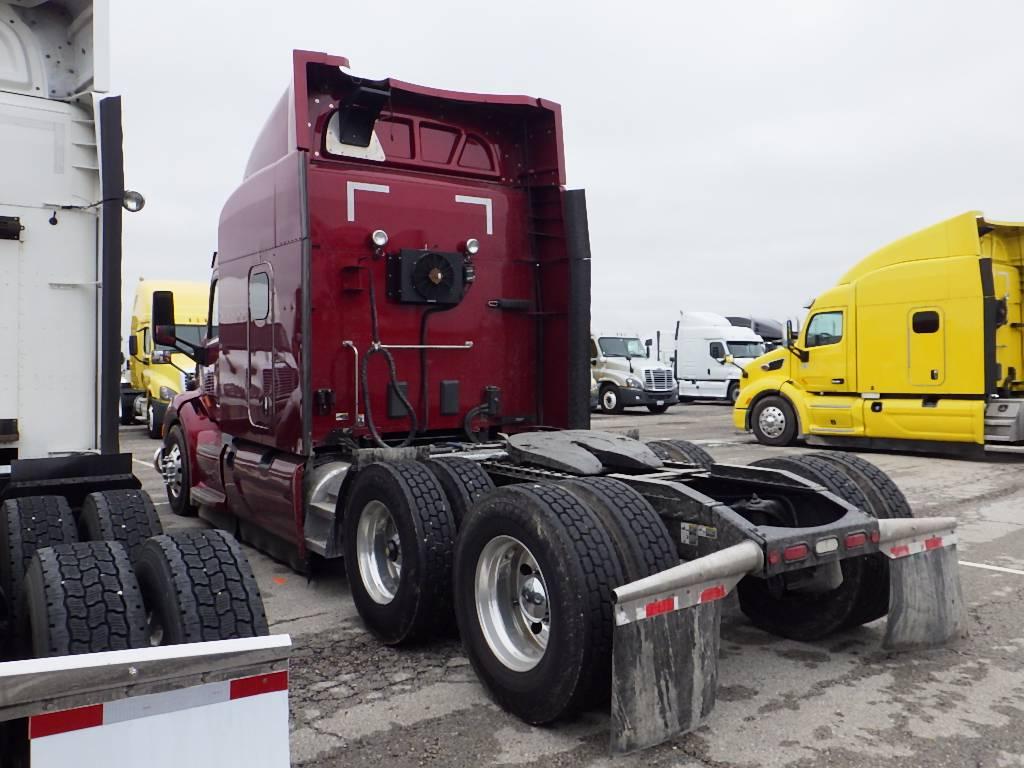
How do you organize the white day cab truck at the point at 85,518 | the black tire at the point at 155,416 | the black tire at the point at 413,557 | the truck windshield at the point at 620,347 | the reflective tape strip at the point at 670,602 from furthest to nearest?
1. the truck windshield at the point at 620,347
2. the black tire at the point at 155,416
3. the black tire at the point at 413,557
4. the reflective tape strip at the point at 670,602
5. the white day cab truck at the point at 85,518

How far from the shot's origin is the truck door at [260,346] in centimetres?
589

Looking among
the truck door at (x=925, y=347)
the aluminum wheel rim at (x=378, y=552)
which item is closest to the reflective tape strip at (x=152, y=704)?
the aluminum wheel rim at (x=378, y=552)

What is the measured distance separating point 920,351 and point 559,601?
1141cm

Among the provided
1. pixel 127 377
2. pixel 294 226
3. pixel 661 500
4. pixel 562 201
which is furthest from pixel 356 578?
pixel 127 377

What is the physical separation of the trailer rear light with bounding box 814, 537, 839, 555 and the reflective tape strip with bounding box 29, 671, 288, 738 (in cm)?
228

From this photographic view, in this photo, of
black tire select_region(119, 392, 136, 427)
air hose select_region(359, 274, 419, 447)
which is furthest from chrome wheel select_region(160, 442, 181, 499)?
black tire select_region(119, 392, 136, 427)

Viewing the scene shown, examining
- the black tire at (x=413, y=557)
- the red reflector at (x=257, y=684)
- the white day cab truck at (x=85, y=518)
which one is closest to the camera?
the white day cab truck at (x=85, y=518)

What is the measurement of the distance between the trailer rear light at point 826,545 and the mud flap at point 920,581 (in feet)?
1.05

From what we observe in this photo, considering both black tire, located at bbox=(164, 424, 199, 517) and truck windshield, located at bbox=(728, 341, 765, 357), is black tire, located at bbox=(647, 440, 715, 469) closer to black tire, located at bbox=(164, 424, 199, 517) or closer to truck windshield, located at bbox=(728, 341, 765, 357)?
black tire, located at bbox=(164, 424, 199, 517)

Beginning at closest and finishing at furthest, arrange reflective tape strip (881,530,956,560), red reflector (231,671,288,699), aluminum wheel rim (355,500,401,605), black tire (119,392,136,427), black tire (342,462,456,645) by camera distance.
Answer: red reflector (231,671,288,699) < reflective tape strip (881,530,956,560) < black tire (342,462,456,645) < aluminum wheel rim (355,500,401,605) < black tire (119,392,136,427)

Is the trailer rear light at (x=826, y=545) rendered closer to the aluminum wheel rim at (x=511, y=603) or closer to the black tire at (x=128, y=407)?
the aluminum wheel rim at (x=511, y=603)

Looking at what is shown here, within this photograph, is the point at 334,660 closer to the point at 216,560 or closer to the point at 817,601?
the point at 216,560

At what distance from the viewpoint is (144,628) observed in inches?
98.5

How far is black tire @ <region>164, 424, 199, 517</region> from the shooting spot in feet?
26.0
